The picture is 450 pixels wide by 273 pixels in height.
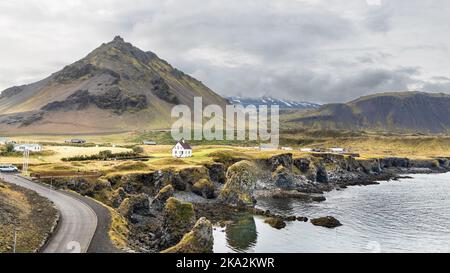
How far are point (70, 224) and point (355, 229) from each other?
4795 centimetres

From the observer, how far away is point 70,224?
46000 millimetres

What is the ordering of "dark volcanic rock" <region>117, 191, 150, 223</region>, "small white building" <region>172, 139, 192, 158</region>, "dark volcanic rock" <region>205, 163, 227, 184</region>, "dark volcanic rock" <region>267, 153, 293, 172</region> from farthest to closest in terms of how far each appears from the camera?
"dark volcanic rock" <region>267, 153, 293, 172</region>, "small white building" <region>172, 139, 192, 158</region>, "dark volcanic rock" <region>205, 163, 227, 184</region>, "dark volcanic rock" <region>117, 191, 150, 223</region>

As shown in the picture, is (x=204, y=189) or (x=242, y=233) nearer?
(x=242, y=233)

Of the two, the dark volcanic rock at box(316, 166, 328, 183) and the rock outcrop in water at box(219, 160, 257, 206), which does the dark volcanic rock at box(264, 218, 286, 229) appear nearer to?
the rock outcrop in water at box(219, 160, 257, 206)

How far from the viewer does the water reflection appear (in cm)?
6110

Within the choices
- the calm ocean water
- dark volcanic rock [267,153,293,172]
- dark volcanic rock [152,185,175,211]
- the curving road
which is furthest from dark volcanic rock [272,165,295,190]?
the curving road

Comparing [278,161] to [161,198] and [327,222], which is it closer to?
[327,222]

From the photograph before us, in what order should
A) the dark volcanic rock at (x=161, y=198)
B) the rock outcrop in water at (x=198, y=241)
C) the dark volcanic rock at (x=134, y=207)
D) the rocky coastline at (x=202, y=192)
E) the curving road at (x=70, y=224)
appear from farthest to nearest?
the dark volcanic rock at (x=161, y=198)
the dark volcanic rock at (x=134, y=207)
the rocky coastline at (x=202, y=192)
the rock outcrop in water at (x=198, y=241)
the curving road at (x=70, y=224)

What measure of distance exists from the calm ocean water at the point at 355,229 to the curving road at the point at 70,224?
18.2m

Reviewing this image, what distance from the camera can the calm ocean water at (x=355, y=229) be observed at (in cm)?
6109

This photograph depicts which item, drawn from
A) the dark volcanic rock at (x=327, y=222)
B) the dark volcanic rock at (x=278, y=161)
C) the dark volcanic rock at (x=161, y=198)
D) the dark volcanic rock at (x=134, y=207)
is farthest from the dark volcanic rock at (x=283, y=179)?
the dark volcanic rock at (x=134, y=207)

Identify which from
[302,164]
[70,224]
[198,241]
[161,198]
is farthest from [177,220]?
[302,164]

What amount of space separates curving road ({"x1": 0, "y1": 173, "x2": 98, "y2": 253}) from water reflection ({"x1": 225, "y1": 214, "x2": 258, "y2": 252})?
68.9 feet

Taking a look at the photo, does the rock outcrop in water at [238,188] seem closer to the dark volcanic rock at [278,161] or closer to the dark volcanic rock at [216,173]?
the dark volcanic rock at [216,173]
